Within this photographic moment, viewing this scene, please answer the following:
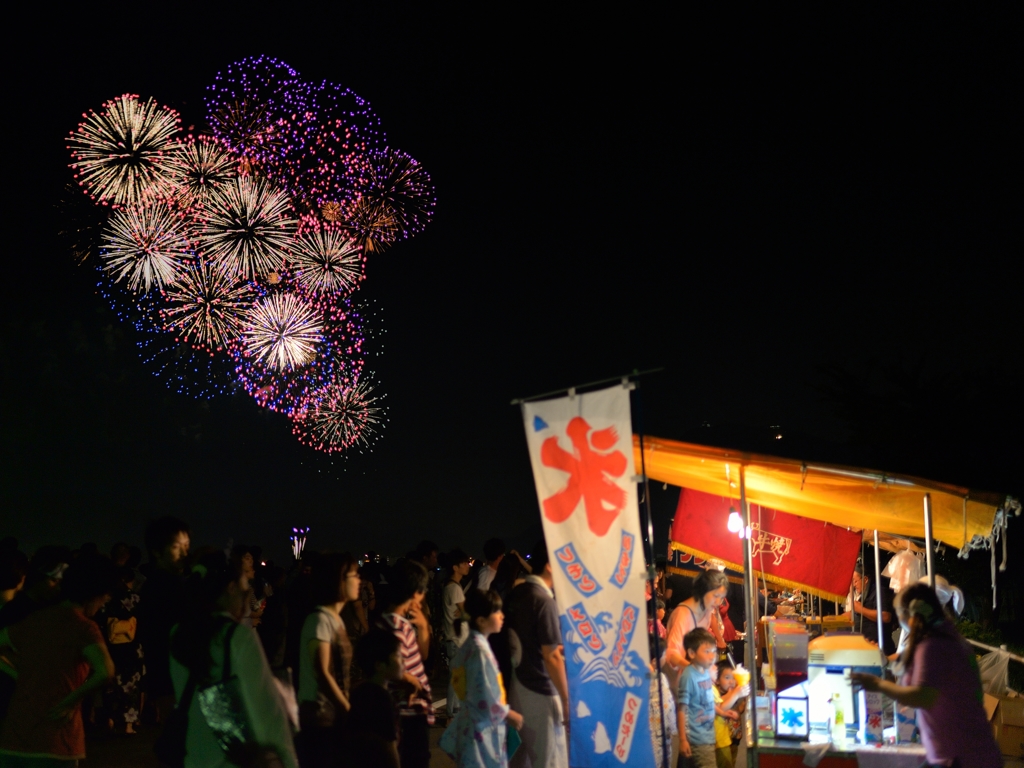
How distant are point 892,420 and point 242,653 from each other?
69.7ft

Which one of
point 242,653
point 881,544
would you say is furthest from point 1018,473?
point 242,653

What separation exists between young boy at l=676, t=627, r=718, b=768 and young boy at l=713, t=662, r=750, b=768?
0.31 metres

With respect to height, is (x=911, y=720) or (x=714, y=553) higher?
(x=714, y=553)

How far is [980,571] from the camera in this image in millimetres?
20094

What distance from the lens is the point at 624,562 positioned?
520 cm

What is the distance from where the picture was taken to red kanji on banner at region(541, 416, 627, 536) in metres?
5.25

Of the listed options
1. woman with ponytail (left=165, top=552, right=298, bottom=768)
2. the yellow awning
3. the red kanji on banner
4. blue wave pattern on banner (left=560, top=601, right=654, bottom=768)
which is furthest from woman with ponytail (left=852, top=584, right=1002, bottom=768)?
woman with ponytail (left=165, top=552, right=298, bottom=768)

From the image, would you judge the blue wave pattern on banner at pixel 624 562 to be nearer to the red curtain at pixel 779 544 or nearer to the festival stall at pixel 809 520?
the festival stall at pixel 809 520

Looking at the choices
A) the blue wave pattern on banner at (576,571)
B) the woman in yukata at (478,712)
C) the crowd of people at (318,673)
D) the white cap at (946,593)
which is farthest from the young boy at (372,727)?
the white cap at (946,593)

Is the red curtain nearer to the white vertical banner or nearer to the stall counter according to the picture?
the stall counter

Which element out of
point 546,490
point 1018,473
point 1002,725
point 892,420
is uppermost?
point 892,420

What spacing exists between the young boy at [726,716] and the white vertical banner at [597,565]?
2170mm

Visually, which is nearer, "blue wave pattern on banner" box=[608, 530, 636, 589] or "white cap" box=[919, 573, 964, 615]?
"blue wave pattern on banner" box=[608, 530, 636, 589]

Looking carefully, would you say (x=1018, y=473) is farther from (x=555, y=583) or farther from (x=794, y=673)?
(x=555, y=583)
